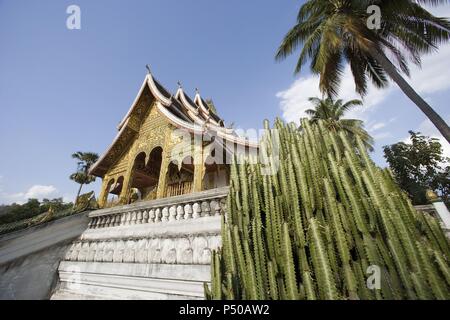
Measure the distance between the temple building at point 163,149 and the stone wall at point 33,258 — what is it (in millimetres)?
2328

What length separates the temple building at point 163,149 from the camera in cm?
670

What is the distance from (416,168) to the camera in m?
18.4

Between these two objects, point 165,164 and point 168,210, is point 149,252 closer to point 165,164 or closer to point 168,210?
point 168,210

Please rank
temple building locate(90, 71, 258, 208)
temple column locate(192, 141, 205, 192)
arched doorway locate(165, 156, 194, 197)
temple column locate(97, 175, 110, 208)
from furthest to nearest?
arched doorway locate(165, 156, 194, 197) → temple column locate(97, 175, 110, 208) → temple building locate(90, 71, 258, 208) → temple column locate(192, 141, 205, 192)

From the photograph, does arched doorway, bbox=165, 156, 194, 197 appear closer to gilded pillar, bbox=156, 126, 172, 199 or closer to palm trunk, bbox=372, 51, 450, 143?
gilded pillar, bbox=156, 126, 172, 199

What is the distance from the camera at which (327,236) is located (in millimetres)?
1753

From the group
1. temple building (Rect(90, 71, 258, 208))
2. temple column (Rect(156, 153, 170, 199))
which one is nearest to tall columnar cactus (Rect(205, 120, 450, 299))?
temple building (Rect(90, 71, 258, 208))

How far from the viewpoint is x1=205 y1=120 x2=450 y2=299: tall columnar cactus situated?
5.00ft

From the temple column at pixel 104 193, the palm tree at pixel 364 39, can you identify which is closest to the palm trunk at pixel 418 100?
the palm tree at pixel 364 39

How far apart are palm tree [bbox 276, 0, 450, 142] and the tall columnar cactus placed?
605cm

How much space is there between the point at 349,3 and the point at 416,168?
60.3 feet

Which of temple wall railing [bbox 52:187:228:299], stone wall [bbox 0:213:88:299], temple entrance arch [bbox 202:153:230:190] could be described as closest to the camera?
temple wall railing [bbox 52:187:228:299]

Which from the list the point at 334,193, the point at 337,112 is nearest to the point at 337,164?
the point at 334,193
